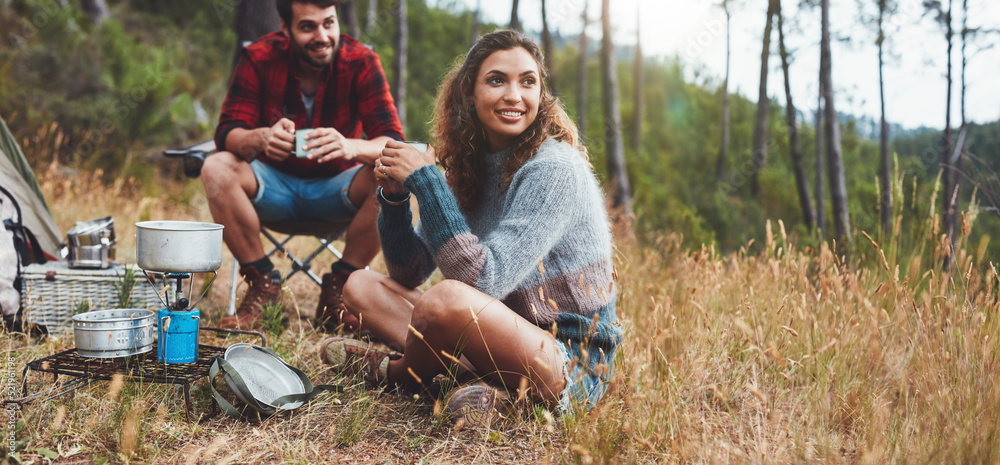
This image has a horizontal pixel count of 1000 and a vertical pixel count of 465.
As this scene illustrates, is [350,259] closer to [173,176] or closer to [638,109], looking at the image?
[173,176]

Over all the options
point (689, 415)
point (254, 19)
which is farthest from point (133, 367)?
point (254, 19)

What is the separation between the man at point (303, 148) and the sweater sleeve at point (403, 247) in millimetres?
440

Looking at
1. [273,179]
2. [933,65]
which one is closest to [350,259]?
[273,179]

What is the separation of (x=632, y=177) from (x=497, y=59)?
807 cm

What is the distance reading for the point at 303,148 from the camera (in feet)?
8.30

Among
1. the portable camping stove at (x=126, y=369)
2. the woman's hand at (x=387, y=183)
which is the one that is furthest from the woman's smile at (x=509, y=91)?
the portable camping stove at (x=126, y=369)

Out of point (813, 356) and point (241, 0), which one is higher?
point (241, 0)

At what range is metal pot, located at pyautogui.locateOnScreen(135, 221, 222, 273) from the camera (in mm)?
1835

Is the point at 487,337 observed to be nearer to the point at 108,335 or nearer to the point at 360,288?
the point at 360,288

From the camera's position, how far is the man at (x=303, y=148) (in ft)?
8.66

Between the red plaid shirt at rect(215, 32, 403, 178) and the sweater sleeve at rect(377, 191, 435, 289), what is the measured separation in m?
1.01

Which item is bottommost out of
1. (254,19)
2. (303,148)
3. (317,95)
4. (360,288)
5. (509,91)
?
(360,288)

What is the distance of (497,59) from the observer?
1898 mm

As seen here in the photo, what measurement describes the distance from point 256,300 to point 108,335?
2.91ft
